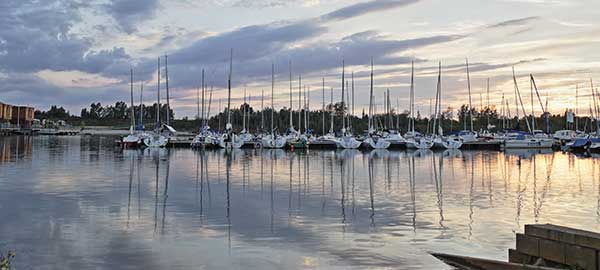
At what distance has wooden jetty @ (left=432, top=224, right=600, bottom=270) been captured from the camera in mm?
9008

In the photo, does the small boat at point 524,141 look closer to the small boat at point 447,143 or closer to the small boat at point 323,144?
the small boat at point 447,143

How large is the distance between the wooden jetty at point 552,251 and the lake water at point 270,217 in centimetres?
143

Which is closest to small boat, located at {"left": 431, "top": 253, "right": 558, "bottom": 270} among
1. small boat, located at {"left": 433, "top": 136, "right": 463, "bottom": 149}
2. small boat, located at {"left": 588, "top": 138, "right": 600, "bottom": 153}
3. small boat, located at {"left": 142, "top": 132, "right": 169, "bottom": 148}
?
small boat, located at {"left": 142, "top": 132, "right": 169, "bottom": 148}

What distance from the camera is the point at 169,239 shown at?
1321 cm

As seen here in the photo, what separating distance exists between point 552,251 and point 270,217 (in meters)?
8.52

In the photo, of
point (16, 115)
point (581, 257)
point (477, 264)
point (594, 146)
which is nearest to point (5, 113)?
point (16, 115)

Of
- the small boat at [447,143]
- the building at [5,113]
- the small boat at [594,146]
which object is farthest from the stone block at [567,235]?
the building at [5,113]

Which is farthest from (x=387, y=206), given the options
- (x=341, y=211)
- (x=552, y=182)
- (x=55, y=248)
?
(x=552, y=182)

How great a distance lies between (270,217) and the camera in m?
16.5

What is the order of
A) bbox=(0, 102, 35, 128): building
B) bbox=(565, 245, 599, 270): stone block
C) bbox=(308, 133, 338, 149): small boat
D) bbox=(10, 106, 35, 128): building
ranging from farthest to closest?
bbox=(10, 106, 35, 128): building, bbox=(0, 102, 35, 128): building, bbox=(308, 133, 338, 149): small boat, bbox=(565, 245, 599, 270): stone block

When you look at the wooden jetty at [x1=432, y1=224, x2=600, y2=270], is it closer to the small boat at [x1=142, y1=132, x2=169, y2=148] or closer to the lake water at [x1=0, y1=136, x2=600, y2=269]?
the lake water at [x1=0, y1=136, x2=600, y2=269]

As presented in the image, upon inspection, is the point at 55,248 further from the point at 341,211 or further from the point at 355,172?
the point at 355,172

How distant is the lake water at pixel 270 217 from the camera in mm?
11680

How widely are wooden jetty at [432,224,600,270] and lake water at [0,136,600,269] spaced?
4.70 feet
